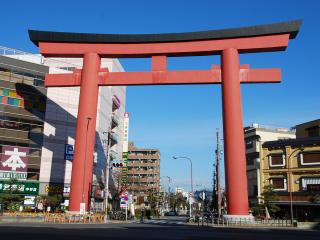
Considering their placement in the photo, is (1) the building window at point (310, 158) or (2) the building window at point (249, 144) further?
→ (2) the building window at point (249, 144)

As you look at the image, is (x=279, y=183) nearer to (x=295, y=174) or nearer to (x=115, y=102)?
(x=295, y=174)

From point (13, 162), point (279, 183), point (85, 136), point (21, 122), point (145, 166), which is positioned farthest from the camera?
point (145, 166)

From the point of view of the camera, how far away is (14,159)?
47.9 meters

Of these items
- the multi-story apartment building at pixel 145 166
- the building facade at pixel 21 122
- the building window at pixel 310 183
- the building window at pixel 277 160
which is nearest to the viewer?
the building window at pixel 310 183

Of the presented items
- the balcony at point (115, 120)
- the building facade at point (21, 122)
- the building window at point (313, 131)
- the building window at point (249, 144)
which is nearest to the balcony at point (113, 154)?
the balcony at point (115, 120)

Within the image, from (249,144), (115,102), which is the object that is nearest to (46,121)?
(115,102)

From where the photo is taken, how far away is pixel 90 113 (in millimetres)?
35531

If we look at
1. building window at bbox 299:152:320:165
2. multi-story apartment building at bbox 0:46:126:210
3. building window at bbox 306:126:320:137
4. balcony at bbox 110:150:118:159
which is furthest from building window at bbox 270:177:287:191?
balcony at bbox 110:150:118:159

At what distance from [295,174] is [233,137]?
62.0ft

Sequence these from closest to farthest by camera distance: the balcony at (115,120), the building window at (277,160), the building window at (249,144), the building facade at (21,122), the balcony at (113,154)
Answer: the building facade at (21,122) < the building window at (277,160) < the building window at (249,144) < the balcony at (113,154) < the balcony at (115,120)

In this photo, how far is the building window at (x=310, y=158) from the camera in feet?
154

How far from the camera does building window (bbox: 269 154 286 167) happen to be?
49219 mm

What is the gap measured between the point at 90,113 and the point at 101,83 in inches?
124

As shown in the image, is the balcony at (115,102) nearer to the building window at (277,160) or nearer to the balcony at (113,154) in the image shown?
the balcony at (113,154)
